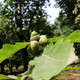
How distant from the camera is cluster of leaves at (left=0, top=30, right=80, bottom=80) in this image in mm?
396

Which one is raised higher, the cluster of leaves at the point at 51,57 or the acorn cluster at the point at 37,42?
the acorn cluster at the point at 37,42

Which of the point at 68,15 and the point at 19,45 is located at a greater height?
the point at 68,15

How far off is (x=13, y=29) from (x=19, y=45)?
598 inches

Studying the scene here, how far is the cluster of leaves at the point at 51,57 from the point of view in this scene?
1.30ft

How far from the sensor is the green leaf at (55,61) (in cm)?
38

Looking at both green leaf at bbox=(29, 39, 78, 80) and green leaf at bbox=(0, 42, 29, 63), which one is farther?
green leaf at bbox=(0, 42, 29, 63)

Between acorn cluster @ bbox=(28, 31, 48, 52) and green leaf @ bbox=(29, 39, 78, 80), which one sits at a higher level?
acorn cluster @ bbox=(28, 31, 48, 52)

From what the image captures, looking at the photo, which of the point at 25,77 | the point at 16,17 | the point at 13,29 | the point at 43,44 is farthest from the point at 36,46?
the point at 16,17

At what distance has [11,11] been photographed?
52.9ft

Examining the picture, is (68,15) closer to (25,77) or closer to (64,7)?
(64,7)

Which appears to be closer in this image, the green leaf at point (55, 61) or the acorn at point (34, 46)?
the green leaf at point (55, 61)

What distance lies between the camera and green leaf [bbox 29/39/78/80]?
1.24 feet

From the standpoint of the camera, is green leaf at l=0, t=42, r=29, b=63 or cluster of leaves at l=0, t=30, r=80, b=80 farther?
green leaf at l=0, t=42, r=29, b=63

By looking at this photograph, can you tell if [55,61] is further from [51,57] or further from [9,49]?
[9,49]
